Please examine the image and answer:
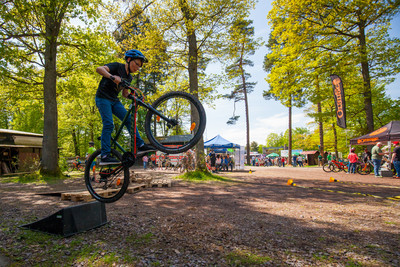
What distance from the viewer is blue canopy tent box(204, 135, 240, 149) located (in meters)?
22.5

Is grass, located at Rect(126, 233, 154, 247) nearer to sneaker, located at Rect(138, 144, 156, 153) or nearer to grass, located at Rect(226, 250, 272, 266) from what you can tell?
grass, located at Rect(226, 250, 272, 266)

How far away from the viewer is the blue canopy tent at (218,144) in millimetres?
22545

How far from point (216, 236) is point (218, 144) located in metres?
18.1

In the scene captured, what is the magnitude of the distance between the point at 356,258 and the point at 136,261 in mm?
3839

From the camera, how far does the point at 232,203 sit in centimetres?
750

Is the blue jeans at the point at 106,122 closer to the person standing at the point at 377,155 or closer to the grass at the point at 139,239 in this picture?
the grass at the point at 139,239

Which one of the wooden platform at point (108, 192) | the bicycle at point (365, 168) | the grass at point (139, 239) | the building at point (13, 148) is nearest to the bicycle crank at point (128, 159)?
the grass at point (139, 239)

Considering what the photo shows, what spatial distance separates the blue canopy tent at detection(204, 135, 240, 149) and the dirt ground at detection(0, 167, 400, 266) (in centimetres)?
1504

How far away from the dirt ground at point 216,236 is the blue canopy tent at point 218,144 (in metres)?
15.0

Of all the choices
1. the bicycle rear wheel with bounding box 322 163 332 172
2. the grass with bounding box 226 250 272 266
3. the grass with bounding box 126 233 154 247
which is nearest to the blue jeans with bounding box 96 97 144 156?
the grass with bounding box 126 233 154 247

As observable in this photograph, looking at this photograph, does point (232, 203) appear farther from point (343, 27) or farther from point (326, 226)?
point (343, 27)

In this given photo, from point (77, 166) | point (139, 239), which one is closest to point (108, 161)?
point (139, 239)

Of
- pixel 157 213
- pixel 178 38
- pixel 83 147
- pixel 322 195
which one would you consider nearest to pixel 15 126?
pixel 83 147

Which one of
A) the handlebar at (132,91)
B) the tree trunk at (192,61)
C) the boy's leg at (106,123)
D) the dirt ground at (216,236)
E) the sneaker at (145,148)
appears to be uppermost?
the tree trunk at (192,61)
